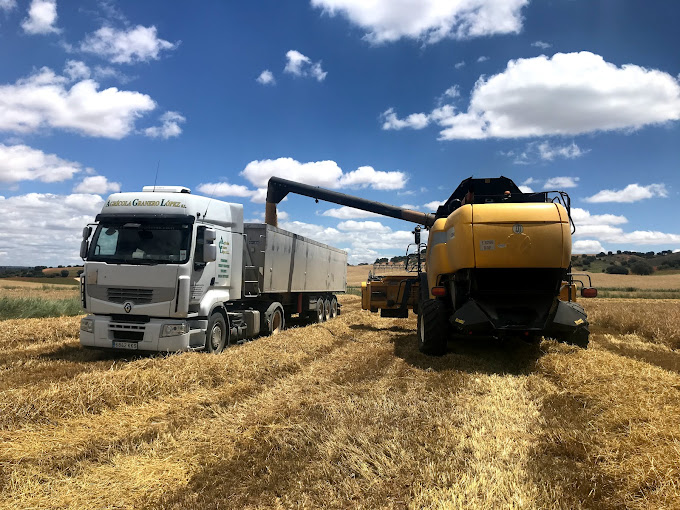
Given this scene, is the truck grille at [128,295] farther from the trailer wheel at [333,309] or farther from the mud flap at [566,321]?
the trailer wheel at [333,309]

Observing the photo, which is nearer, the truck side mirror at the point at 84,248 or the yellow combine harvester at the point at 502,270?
the yellow combine harvester at the point at 502,270

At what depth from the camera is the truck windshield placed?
8945 millimetres

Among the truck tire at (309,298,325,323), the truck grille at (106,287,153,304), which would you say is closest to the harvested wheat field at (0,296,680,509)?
the truck grille at (106,287,153,304)

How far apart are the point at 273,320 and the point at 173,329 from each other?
4813 millimetres

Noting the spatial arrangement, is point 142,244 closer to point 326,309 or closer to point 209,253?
point 209,253

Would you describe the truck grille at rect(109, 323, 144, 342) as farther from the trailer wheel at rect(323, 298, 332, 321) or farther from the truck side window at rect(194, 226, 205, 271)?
the trailer wheel at rect(323, 298, 332, 321)

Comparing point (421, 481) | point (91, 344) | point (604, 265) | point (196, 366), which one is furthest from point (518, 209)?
point (604, 265)

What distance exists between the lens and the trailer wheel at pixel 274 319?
12.9 meters

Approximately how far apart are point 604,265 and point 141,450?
93.9 m

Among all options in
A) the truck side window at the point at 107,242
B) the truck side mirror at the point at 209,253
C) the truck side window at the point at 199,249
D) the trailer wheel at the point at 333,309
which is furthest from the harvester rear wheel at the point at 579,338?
the trailer wheel at the point at 333,309

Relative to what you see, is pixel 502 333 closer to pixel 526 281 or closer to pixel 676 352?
pixel 526 281

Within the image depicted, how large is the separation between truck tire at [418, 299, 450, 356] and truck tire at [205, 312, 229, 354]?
4512 mm

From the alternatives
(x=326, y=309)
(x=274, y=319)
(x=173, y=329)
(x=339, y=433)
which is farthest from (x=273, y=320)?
(x=339, y=433)

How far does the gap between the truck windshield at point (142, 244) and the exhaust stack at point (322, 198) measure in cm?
987
